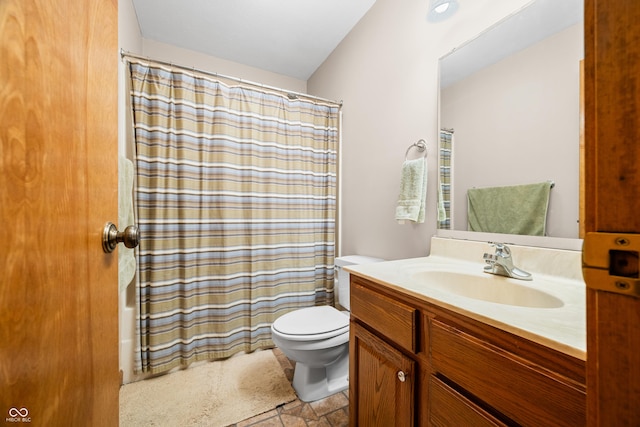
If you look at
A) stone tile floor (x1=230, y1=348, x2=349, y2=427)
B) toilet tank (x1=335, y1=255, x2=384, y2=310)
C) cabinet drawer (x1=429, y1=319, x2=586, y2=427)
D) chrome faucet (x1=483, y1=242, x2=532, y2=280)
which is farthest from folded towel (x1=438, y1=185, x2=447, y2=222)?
stone tile floor (x1=230, y1=348, x2=349, y2=427)

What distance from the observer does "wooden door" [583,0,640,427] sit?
0.81ft

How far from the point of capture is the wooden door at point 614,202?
9.8 inches

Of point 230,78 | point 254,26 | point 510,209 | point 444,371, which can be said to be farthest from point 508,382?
point 254,26

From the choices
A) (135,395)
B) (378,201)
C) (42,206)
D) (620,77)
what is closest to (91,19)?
(42,206)

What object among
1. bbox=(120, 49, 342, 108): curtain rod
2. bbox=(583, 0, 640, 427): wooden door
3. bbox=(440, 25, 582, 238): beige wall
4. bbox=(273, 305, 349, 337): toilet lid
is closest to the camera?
bbox=(583, 0, 640, 427): wooden door

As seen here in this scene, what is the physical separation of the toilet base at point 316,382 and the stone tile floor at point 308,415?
0.03 meters

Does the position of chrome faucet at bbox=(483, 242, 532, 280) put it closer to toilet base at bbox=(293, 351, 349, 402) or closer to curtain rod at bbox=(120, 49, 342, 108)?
toilet base at bbox=(293, 351, 349, 402)

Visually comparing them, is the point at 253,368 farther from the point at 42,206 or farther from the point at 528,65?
the point at 528,65

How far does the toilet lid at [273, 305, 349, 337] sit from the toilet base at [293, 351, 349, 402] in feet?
0.68

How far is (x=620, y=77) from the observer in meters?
0.26

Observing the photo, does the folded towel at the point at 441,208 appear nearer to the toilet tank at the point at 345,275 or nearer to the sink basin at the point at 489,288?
the sink basin at the point at 489,288

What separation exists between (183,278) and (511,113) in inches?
78.0

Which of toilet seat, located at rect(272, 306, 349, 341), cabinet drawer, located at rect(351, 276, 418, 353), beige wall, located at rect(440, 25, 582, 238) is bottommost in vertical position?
toilet seat, located at rect(272, 306, 349, 341)

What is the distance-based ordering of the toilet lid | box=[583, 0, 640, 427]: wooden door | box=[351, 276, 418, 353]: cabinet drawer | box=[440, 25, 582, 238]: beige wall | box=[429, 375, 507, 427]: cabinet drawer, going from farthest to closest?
1. the toilet lid
2. box=[440, 25, 582, 238]: beige wall
3. box=[351, 276, 418, 353]: cabinet drawer
4. box=[429, 375, 507, 427]: cabinet drawer
5. box=[583, 0, 640, 427]: wooden door
